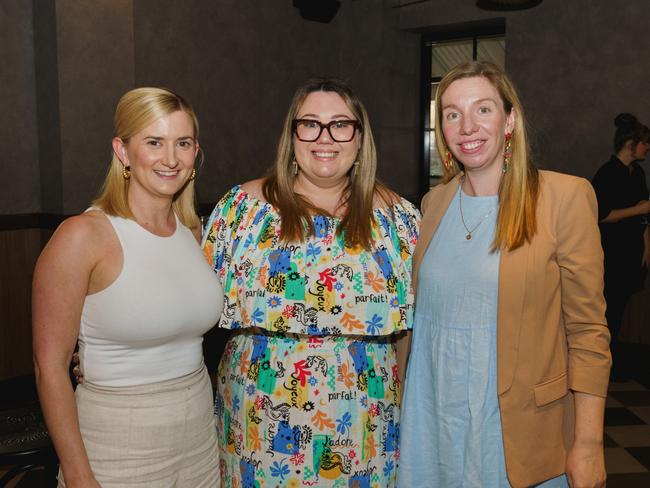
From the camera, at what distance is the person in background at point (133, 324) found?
1502 millimetres

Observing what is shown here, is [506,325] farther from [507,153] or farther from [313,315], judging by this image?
[313,315]

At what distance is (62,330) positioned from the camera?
150cm

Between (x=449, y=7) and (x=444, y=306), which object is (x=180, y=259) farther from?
(x=449, y=7)

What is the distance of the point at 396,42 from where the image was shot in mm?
7516

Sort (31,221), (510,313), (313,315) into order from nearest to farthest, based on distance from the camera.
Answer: (510,313)
(313,315)
(31,221)

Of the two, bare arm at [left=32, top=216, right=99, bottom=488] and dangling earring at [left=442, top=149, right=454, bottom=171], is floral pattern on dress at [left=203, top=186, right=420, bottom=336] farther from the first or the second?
bare arm at [left=32, top=216, right=99, bottom=488]

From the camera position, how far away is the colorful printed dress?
1904mm

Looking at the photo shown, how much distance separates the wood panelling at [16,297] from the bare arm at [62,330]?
3400 millimetres

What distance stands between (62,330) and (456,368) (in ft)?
3.25

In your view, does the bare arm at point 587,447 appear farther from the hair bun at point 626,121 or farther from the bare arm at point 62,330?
the hair bun at point 626,121

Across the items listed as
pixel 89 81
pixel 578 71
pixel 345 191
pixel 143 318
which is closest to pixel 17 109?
pixel 89 81

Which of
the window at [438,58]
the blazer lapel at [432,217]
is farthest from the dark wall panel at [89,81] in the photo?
the window at [438,58]

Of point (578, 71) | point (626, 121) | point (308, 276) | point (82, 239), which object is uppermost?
point (578, 71)

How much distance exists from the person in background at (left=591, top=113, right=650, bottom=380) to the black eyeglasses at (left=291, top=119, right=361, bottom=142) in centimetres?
330
